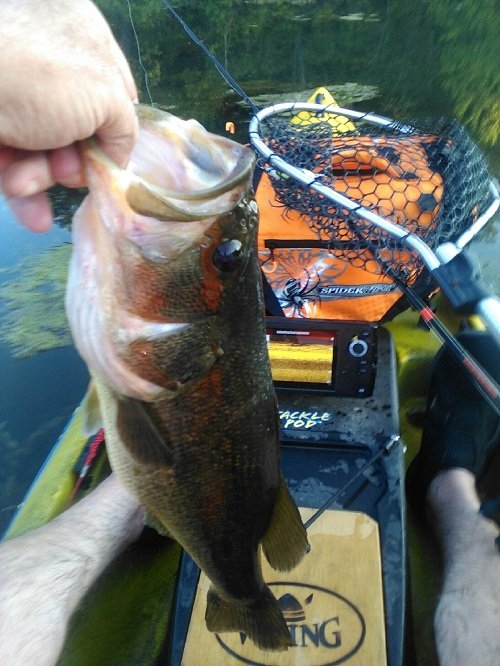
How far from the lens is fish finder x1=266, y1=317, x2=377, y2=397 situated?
2.27m

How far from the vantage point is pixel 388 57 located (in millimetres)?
12844

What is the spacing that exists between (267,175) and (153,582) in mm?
1924

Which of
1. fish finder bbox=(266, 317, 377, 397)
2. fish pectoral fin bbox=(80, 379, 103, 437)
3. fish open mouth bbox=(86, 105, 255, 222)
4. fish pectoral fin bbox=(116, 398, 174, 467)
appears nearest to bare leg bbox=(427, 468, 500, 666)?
fish finder bbox=(266, 317, 377, 397)

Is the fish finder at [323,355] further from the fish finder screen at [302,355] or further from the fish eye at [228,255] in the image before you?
the fish eye at [228,255]

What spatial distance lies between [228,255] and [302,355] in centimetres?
123

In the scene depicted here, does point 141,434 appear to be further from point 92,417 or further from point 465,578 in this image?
point 465,578

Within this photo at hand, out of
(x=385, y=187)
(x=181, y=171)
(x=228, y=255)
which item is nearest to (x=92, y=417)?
(x=228, y=255)

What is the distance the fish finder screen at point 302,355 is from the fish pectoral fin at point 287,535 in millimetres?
947

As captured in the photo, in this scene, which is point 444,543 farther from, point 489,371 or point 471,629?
point 489,371

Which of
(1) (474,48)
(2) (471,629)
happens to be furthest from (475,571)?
(1) (474,48)

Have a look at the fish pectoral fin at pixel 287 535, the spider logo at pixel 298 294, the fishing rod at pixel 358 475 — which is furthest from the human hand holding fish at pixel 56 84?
the spider logo at pixel 298 294

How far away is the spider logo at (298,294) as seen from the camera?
9.02 feet

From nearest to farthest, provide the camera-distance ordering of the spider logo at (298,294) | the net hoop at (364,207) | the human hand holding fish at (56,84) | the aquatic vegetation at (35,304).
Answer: the human hand holding fish at (56,84)
the net hoop at (364,207)
the spider logo at (298,294)
the aquatic vegetation at (35,304)

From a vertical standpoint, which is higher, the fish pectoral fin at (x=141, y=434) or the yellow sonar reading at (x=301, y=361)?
the fish pectoral fin at (x=141, y=434)
